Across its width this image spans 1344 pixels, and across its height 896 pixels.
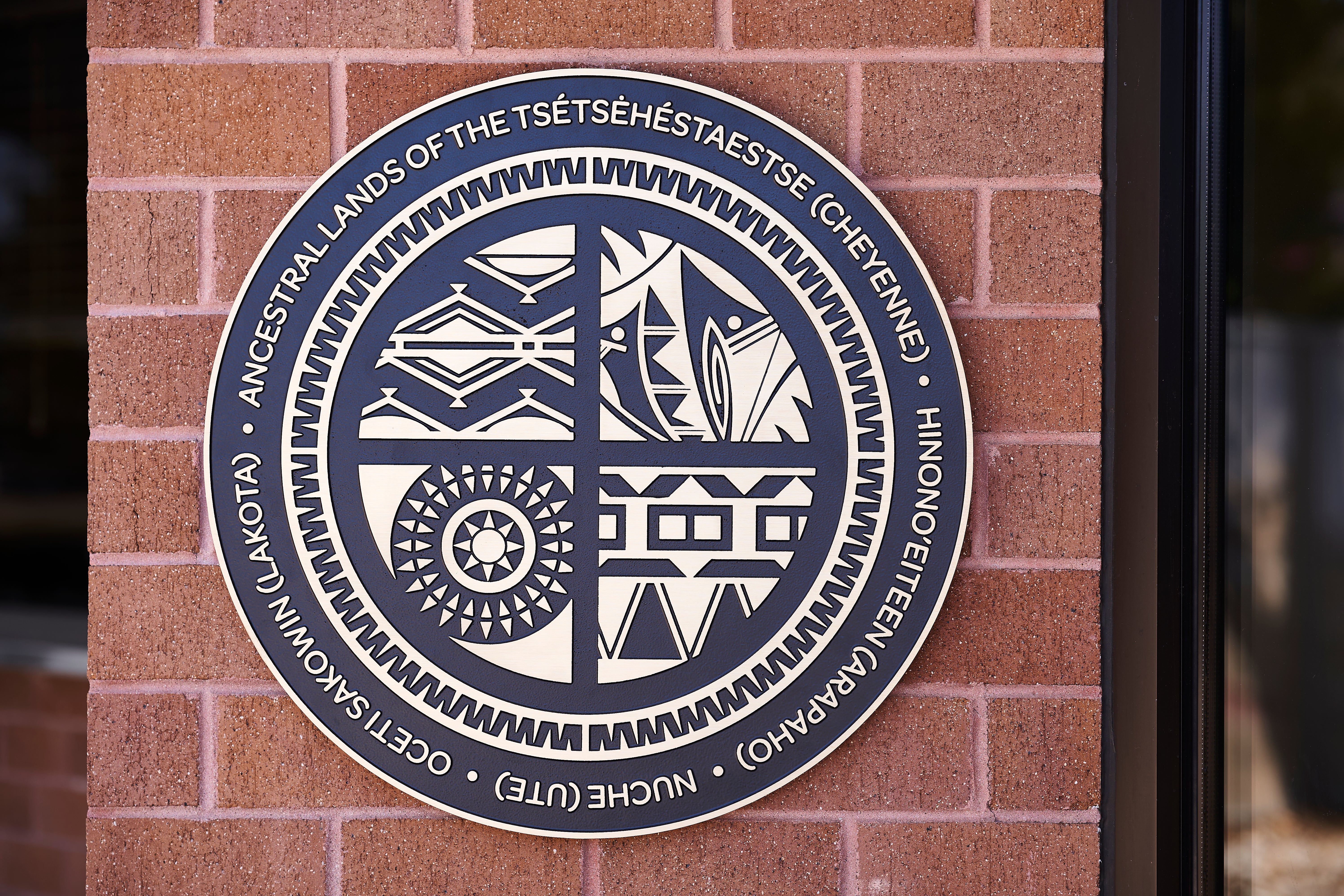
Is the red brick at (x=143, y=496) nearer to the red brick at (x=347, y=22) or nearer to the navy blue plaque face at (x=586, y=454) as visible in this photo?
the navy blue plaque face at (x=586, y=454)

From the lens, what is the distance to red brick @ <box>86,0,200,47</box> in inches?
53.6

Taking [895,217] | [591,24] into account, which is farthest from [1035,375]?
[591,24]

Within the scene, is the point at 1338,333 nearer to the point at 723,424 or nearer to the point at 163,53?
the point at 723,424

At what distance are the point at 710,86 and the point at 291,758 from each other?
109 cm

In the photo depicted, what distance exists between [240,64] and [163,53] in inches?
4.3

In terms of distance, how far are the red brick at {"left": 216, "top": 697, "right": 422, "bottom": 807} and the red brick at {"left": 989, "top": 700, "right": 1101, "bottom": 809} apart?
806mm

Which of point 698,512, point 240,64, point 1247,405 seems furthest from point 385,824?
point 1247,405

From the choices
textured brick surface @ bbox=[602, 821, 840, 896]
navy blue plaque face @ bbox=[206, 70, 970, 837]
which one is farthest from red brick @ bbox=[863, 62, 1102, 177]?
textured brick surface @ bbox=[602, 821, 840, 896]

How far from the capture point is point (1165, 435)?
135 cm

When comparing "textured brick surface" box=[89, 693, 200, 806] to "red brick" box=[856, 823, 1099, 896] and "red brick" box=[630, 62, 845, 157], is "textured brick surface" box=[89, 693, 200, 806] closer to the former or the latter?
"red brick" box=[856, 823, 1099, 896]

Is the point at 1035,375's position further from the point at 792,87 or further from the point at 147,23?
the point at 147,23

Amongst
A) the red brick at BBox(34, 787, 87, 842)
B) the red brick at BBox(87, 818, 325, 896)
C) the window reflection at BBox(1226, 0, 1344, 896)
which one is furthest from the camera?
the red brick at BBox(34, 787, 87, 842)

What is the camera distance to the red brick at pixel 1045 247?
135 cm

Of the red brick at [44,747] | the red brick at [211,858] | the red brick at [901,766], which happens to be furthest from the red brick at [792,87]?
the red brick at [44,747]
